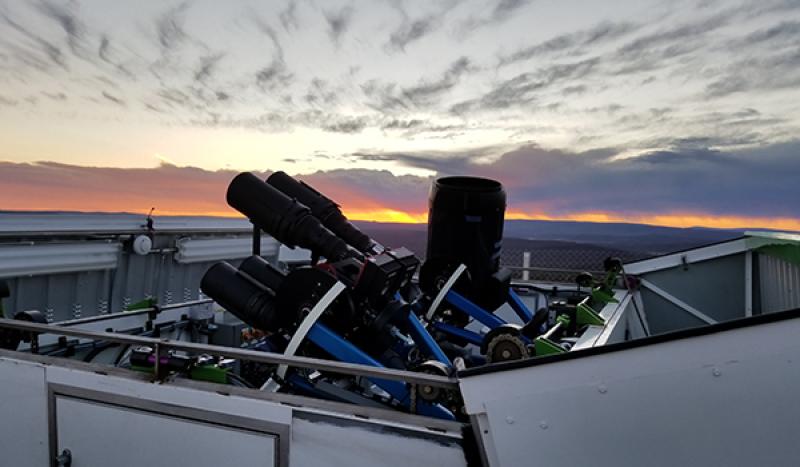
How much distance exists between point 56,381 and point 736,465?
2.36 m

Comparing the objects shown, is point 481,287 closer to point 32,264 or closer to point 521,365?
point 521,365

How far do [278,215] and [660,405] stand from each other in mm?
2100

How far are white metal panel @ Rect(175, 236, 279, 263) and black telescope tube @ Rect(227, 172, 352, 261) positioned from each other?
6.97ft

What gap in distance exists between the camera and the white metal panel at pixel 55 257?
3.36 meters

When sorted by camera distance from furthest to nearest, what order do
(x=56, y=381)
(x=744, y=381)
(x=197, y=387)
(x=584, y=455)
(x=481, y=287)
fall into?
(x=481, y=287) < (x=56, y=381) < (x=197, y=387) < (x=584, y=455) < (x=744, y=381)

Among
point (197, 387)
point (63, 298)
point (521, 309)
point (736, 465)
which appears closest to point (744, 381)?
point (736, 465)

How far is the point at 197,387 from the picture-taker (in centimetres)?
185

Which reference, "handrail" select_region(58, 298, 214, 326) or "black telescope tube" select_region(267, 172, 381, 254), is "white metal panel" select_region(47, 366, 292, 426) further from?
"black telescope tube" select_region(267, 172, 381, 254)

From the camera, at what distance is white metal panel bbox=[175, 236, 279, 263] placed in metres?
4.66

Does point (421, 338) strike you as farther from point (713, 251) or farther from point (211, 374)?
point (713, 251)

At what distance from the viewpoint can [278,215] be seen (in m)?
2.80

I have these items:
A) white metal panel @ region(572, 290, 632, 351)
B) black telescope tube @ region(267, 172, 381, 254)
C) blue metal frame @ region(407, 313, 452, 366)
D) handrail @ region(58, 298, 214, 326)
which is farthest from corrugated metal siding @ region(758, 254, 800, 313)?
handrail @ region(58, 298, 214, 326)

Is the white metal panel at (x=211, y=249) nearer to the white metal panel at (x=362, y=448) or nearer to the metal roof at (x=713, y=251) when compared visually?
the white metal panel at (x=362, y=448)

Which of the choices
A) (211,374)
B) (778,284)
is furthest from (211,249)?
(778,284)
